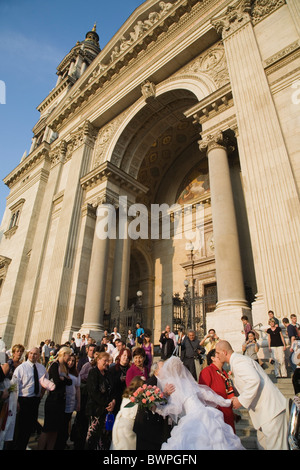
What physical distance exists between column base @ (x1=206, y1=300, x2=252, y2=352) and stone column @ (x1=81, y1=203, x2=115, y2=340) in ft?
19.7

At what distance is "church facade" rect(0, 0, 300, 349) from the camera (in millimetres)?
8797

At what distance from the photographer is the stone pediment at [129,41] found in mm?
15172

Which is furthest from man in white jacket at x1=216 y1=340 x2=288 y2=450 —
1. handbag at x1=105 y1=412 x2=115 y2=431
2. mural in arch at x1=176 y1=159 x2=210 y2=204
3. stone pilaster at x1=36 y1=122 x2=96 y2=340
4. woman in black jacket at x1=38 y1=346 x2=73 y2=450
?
mural in arch at x1=176 y1=159 x2=210 y2=204

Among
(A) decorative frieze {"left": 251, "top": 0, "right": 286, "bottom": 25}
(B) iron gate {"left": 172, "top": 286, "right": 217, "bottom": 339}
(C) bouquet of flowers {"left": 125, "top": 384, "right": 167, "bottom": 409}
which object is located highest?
(A) decorative frieze {"left": 251, "top": 0, "right": 286, "bottom": 25}

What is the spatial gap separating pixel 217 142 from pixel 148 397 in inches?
403

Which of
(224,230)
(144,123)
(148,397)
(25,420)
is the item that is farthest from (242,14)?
(25,420)

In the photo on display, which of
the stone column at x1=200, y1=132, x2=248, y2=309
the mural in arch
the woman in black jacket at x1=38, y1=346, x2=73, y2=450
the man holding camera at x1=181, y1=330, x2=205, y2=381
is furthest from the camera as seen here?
the mural in arch

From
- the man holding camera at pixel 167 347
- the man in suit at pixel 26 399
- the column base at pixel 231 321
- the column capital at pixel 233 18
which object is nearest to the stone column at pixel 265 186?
the column base at pixel 231 321

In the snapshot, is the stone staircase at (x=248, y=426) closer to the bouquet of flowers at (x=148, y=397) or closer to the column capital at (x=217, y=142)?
the bouquet of flowers at (x=148, y=397)

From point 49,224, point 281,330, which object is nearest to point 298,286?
point 281,330

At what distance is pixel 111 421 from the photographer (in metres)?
3.75

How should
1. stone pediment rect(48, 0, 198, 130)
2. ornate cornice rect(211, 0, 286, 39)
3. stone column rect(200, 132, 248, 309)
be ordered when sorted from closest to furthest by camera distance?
stone column rect(200, 132, 248, 309), ornate cornice rect(211, 0, 286, 39), stone pediment rect(48, 0, 198, 130)

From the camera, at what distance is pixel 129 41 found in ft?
59.3

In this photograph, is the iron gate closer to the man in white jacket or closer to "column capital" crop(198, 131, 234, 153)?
→ "column capital" crop(198, 131, 234, 153)
